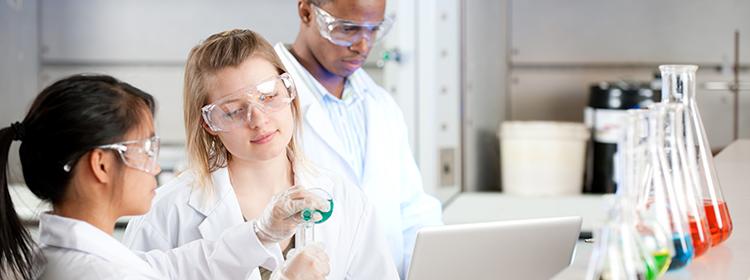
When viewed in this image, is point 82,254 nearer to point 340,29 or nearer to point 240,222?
point 240,222

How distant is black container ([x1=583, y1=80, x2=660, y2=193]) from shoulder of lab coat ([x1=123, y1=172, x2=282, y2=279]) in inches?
110

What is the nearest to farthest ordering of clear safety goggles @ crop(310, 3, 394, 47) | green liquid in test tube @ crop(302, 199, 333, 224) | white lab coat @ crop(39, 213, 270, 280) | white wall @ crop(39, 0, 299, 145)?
white lab coat @ crop(39, 213, 270, 280), green liquid in test tube @ crop(302, 199, 333, 224), clear safety goggles @ crop(310, 3, 394, 47), white wall @ crop(39, 0, 299, 145)

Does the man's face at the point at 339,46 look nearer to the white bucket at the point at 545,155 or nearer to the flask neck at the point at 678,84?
the flask neck at the point at 678,84

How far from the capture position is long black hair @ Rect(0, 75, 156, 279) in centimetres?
149

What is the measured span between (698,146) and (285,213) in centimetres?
60

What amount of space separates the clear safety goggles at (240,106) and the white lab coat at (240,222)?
0.14 metres

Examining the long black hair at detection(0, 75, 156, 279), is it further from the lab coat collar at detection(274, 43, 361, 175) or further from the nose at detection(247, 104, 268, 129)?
the lab coat collar at detection(274, 43, 361, 175)

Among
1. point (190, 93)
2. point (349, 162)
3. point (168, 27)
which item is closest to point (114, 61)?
point (168, 27)

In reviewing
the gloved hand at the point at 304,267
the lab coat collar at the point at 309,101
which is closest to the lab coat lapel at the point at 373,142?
the lab coat collar at the point at 309,101

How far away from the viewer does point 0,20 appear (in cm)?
384

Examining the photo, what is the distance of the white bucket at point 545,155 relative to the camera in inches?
178

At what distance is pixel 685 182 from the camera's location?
1441mm

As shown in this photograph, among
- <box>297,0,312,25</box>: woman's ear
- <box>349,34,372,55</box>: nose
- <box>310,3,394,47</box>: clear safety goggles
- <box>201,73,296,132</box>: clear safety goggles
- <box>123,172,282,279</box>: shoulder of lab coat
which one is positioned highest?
<box>297,0,312,25</box>: woman's ear

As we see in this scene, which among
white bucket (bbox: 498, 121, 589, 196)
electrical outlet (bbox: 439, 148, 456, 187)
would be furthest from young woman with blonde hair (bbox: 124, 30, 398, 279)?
white bucket (bbox: 498, 121, 589, 196)
